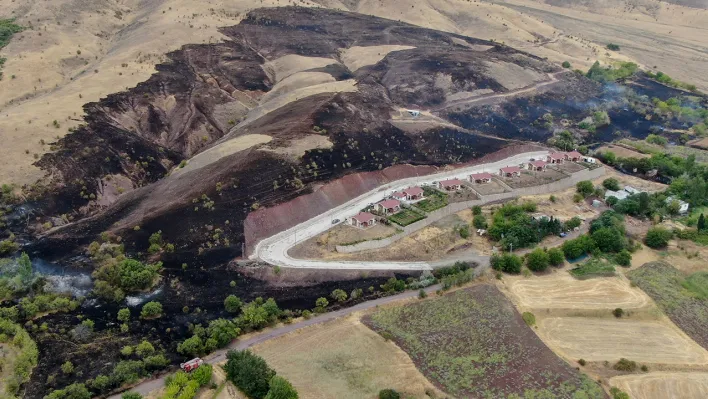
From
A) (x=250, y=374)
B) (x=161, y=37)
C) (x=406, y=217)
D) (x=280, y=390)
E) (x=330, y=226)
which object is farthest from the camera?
(x=161, y=37)

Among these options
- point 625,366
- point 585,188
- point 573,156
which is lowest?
point 625,366

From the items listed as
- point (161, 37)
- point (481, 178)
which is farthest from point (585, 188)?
point (161, 37)

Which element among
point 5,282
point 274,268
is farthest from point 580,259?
point 5,282

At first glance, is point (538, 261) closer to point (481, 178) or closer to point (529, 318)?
point (529, 318)

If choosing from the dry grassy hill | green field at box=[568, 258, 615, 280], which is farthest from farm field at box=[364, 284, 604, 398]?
the dry grassy hill

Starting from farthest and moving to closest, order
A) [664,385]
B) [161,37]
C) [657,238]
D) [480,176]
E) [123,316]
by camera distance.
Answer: [161,37] < [480,176] < [657,238] < [123,316] < [664,385]

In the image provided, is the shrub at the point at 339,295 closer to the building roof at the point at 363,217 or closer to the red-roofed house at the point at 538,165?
the building roof at the point at 363,217

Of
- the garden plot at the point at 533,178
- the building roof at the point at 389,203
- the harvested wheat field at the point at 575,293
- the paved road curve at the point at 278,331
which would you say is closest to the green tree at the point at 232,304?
the paved road curve at the point at 278,331
